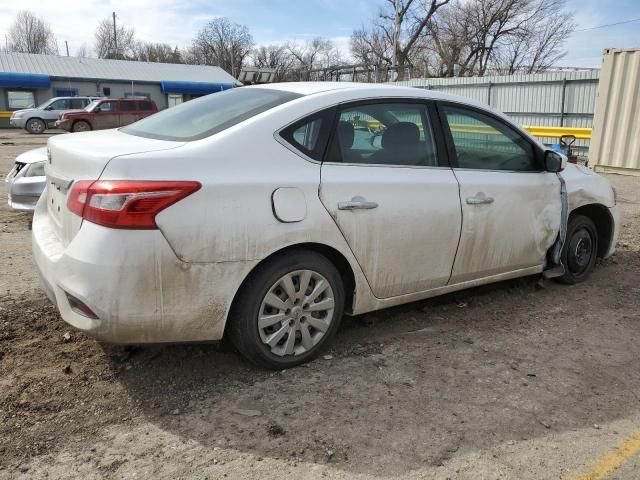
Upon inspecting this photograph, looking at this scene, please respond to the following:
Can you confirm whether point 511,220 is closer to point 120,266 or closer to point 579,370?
point 579,370

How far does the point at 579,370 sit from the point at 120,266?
2667 mm

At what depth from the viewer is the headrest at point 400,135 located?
3572 millimetres

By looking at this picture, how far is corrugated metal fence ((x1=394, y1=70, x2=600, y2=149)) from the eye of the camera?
16422mm

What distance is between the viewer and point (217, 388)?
10.2 feet

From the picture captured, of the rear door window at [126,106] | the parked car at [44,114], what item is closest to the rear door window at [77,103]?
the parked car at [44,114]

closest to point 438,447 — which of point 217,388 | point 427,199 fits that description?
point 217,388

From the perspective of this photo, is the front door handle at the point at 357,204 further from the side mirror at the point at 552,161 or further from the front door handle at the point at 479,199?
the side mirror at the point at 552,161

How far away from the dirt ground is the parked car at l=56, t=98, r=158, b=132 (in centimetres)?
2299

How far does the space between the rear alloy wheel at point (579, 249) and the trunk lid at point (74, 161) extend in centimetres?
337

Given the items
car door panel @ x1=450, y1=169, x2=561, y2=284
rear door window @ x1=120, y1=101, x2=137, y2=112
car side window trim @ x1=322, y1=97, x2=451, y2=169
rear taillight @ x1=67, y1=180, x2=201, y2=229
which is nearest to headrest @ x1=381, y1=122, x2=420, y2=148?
car side window trim @ x1=322, y1=97, x2=451, y2=169

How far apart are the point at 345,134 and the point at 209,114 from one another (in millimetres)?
822

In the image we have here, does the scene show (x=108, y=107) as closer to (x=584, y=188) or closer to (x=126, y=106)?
(x=126, y=106)

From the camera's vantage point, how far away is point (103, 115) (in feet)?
83.8

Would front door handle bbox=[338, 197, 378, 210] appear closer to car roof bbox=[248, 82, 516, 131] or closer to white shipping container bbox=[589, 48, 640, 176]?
car roof bbox=[248, 82, 516, 131]
